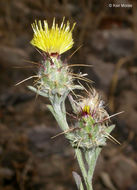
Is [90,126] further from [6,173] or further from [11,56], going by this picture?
[11,56]

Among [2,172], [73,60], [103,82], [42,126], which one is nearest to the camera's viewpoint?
[2,172]

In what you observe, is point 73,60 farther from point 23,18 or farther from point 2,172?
point 2,172

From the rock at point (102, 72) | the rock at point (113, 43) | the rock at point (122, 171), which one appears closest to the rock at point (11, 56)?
the rock at point (102, 72)

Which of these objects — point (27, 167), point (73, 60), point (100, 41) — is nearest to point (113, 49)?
point (100, 41)

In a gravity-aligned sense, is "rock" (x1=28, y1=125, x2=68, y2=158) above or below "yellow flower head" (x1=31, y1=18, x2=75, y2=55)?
below

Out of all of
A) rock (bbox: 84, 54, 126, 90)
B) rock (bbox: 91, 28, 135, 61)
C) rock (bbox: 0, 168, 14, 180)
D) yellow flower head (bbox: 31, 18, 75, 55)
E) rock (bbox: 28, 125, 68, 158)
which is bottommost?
rock (bbox: 0, 168, 14, 180)

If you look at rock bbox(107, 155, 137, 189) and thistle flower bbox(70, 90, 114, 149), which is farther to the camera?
rock bbox(107, 155, 137, 189)

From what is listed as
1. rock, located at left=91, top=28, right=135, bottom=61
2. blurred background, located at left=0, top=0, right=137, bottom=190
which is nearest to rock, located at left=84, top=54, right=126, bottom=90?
blurred background, located at left=0, top=0, right=137, bottom=190

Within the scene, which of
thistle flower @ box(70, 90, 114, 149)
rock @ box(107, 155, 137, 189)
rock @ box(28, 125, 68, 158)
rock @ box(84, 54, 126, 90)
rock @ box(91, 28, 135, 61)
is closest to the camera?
thistle flower @ box(70, 90, 114, 149)

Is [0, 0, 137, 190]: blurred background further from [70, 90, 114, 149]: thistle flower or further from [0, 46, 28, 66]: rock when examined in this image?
[70, 90, 114, 149]: thistle flower
